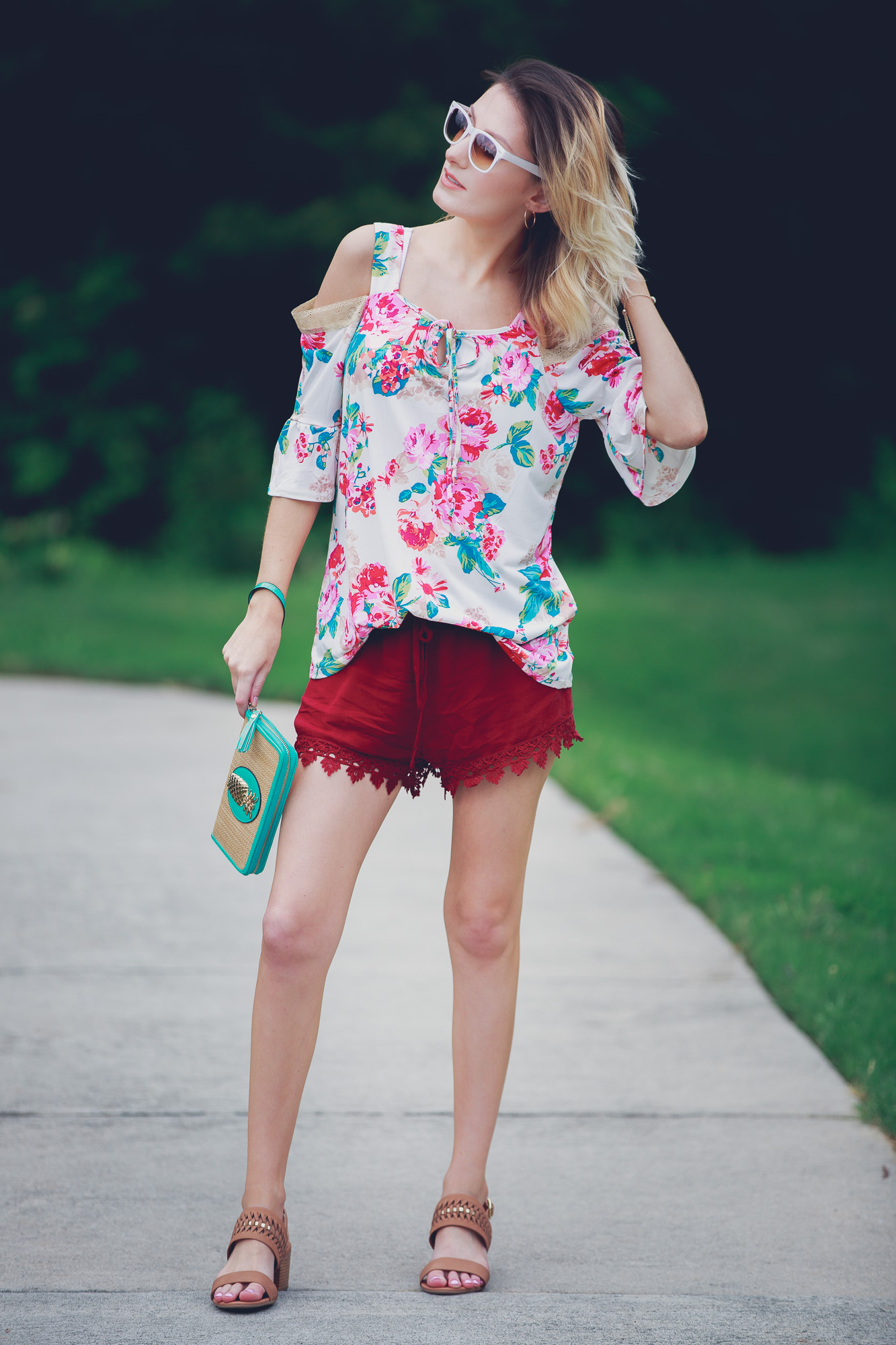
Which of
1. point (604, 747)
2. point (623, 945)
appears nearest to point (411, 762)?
point (623, 945)

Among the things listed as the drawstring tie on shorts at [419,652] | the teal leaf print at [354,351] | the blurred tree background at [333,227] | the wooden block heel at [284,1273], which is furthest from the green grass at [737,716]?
the blurred tree background at [333,227]

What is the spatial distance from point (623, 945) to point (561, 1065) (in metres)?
0.93

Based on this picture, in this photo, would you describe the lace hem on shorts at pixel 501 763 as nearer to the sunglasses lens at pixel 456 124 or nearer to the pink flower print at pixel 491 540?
the pink flower print at pixel 491 540

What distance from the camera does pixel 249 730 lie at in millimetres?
2312

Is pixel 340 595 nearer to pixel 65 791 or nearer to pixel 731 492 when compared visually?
pixel 65 791

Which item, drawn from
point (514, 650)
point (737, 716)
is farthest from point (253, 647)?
point (737, 716)

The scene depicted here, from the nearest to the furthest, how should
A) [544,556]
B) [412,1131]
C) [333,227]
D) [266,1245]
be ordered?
[266,1245]
[544,556]
[412,1131]
[333,227]

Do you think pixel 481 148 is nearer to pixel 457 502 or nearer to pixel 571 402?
pixel 571 402

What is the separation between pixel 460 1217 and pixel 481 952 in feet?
1.45

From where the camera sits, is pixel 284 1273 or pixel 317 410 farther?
pixel 317 410

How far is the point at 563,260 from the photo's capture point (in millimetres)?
2254

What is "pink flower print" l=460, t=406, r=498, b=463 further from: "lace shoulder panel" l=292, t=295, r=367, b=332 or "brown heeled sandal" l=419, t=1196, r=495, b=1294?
"brown heeled sandal" l=419, t=1196, r=495, b=1294


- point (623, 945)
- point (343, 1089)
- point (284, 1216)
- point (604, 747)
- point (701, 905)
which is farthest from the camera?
point (604, 747)

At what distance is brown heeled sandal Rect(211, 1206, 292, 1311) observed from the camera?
2.12 m
